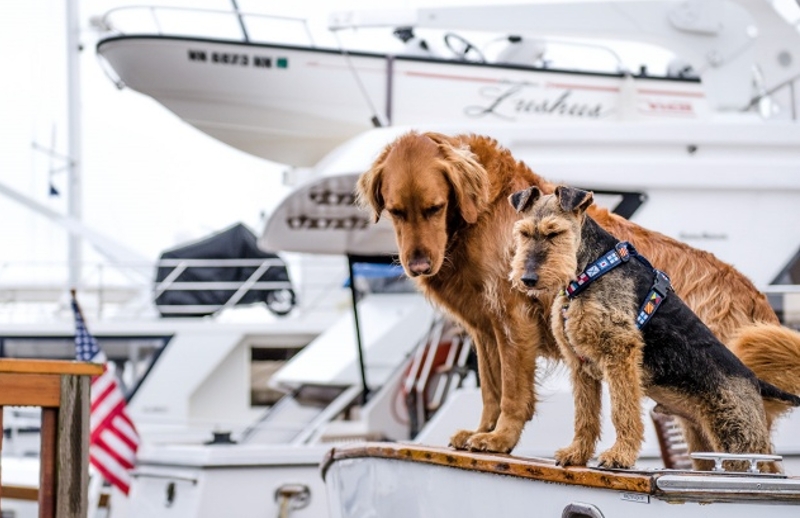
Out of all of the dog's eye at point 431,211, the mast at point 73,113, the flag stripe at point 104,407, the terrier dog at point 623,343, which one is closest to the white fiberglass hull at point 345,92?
the flag stripe at point 104,407

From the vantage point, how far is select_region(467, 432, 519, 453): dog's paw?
3924mm

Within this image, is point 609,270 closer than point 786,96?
Yes

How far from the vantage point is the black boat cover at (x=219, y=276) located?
18.1 meters

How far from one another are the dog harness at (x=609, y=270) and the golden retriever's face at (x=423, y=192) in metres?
0.50

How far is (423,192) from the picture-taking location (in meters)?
3.88

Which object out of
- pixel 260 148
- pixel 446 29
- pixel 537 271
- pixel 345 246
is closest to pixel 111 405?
pixel 345 246

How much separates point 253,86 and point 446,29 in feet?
5.72

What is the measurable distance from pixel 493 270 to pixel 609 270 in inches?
24.2

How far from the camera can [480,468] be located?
3.88m

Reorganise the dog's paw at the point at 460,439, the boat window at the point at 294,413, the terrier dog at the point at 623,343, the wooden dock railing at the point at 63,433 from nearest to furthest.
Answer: the terrier dog at the point at 623,343 < the dog's paw at the point at 460,439 < the wooden dock railing at the point at 63,433 < the boat window at the point at 294,413

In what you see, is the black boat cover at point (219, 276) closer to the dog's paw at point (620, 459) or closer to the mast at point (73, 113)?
the mast at point (73, 113)

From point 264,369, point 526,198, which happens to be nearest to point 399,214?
point 526,198

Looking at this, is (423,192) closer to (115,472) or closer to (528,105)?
(115,472)

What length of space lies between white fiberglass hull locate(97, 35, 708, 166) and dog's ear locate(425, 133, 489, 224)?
7133 mm
